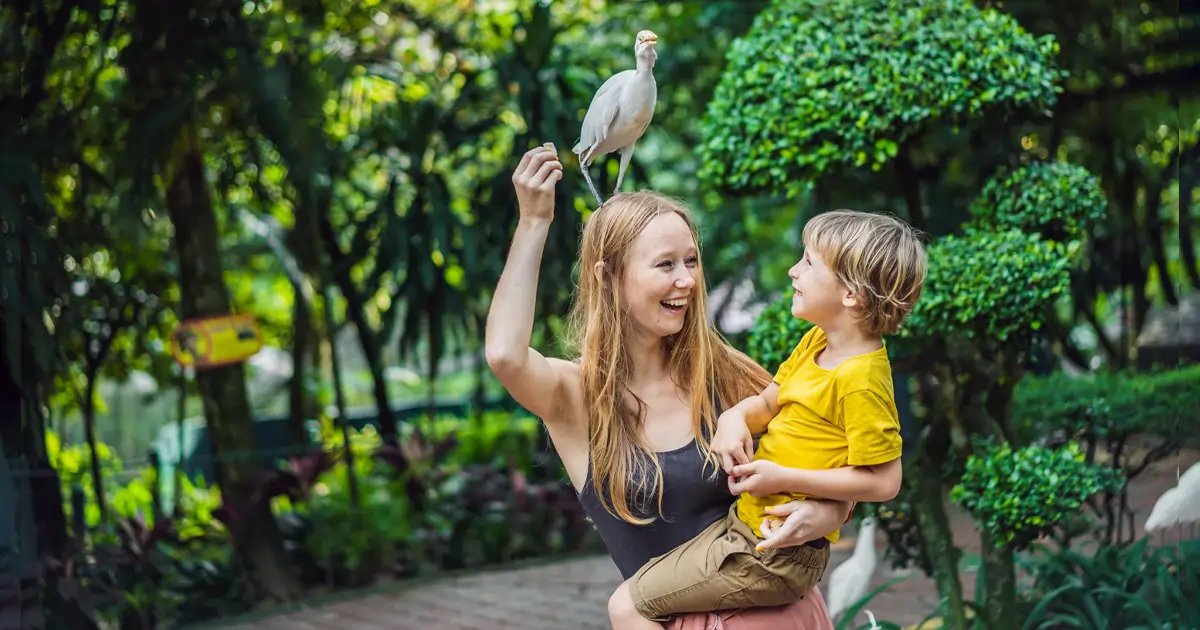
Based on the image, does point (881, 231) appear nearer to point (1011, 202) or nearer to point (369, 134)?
point (1011, 202)

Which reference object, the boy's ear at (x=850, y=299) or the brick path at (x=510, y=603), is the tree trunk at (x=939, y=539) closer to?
the brick path at (x=510, y=603)

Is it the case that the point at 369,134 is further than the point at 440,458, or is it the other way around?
the point at 440,458

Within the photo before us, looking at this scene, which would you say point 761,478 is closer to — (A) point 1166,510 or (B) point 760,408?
(B) point 760,408

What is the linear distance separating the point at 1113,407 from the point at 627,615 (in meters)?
2.89

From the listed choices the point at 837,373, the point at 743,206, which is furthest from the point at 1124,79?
the point at 837,373

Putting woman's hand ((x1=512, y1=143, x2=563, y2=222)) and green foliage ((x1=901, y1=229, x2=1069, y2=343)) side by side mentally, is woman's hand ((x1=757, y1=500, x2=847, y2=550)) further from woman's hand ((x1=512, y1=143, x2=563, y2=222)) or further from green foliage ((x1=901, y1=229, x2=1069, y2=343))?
green foliage ((x1=901, y1=229, x2=1069, y2=343))

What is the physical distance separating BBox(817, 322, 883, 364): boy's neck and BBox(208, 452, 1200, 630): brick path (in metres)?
2.92

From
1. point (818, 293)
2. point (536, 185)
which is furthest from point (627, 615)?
point (536, 185)

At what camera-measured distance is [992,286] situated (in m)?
3.29

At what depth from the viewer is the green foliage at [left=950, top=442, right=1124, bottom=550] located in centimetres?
342

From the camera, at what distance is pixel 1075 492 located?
11.3 feet

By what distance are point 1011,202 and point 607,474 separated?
2.27m

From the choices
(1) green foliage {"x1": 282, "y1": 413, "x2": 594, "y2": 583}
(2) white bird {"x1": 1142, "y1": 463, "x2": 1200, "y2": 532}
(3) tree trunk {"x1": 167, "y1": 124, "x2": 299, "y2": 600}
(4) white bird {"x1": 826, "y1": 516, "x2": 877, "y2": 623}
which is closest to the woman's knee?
(4) white bird {"x1": 826, "y1": 516, "x2": 877, "y2": 623}

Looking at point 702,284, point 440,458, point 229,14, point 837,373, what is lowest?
point 440,458
